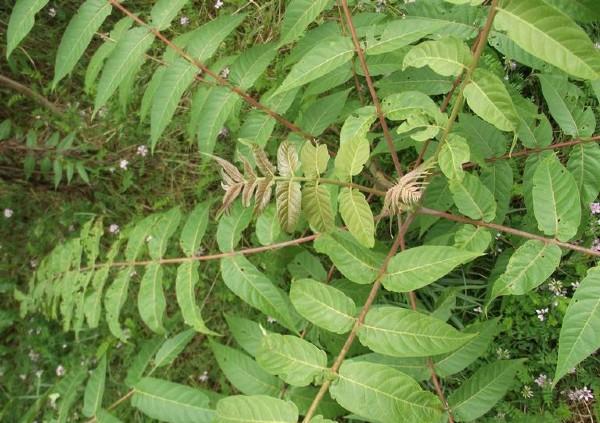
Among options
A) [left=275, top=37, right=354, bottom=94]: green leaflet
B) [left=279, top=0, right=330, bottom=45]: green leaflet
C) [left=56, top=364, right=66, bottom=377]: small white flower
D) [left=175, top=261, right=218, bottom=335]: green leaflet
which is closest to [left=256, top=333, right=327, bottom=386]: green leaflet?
[left=175, top=261, right=218, bottom=335]: green leaflet

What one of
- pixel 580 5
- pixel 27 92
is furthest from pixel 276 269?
pixel 27 92

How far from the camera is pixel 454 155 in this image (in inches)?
63.7

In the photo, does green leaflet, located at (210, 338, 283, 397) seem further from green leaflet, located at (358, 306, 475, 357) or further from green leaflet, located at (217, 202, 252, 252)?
green leaflet, located at (358, 306, 475, 357)

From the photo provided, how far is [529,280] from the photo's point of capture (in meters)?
1.74

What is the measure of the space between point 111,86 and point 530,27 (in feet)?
5.07

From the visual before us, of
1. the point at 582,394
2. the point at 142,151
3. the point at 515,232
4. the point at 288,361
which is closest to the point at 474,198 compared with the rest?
the point at 515,232

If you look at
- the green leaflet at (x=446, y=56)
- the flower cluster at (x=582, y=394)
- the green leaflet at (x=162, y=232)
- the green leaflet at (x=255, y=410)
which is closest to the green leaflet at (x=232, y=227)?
the green leaflet at (x=162, y=232)

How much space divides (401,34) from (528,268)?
87 centimetres

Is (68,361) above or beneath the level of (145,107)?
beneath

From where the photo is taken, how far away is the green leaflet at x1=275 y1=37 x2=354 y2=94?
178cm

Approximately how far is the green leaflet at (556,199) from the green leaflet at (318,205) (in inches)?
26.6

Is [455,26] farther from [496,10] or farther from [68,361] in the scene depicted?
[68,361]

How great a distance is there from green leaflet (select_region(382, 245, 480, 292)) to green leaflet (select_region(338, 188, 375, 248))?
165 millimetres

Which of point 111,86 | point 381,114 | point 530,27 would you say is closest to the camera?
point 530,27
